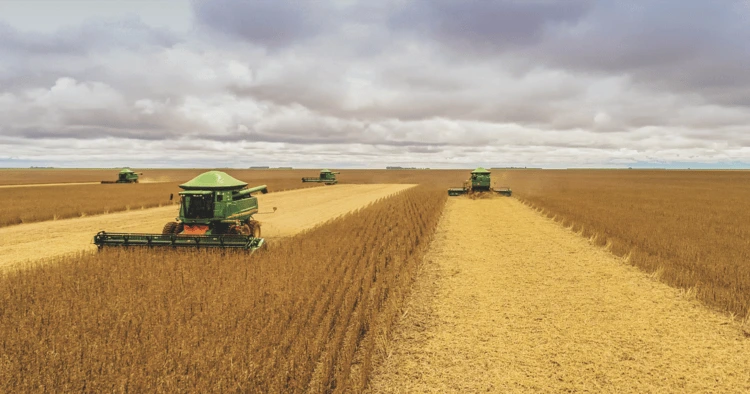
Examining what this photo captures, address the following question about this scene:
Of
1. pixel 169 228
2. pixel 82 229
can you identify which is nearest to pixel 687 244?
pixel 169 228

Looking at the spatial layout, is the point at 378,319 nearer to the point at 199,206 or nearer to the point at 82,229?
the point at 199,206

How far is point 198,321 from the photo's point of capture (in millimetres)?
6320

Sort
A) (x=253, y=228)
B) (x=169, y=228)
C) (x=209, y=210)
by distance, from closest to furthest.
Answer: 1. (x=209, y=210)
2. (x=169, y=228)
3. (x=253, y=228)

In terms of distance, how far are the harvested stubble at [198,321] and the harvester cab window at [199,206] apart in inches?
76.3

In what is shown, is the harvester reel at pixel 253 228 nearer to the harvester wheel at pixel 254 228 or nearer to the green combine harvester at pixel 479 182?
the harvester wheel at pixel 254 228

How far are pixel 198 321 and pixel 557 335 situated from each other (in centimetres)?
624

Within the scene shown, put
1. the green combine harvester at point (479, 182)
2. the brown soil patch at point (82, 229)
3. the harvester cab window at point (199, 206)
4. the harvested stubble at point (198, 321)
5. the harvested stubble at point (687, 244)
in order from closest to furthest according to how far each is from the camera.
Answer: the harvested stubble at point (198, 321) < the harvested stubble at point (687, 244) < the harvester cab window at point (199, 206) < the brown soil patch at point (82, 229) < the green combine harvester at point (479, 182)

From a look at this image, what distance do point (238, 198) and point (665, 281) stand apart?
13.5m

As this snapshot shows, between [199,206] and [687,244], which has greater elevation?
[199,206]

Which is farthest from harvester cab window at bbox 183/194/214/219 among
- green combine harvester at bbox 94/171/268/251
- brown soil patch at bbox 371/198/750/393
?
brown soil patch at bbox 371/198/750/393

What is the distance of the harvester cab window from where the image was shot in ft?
42.4

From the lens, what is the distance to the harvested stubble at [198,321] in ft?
15.3

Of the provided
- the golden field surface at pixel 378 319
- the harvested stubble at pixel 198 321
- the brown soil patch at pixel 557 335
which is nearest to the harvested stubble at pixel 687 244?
the golden field surface at pixel 378 319

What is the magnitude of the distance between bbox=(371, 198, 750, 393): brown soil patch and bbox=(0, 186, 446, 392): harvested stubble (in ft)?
2.49
